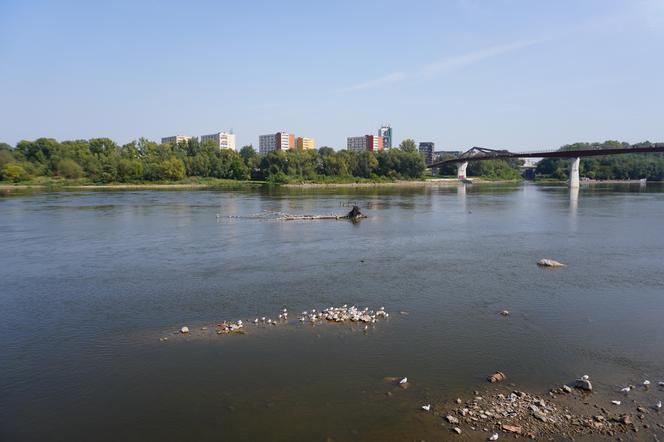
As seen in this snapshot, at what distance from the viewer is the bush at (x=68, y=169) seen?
95.6 m

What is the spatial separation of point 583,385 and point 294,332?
22.3 ft

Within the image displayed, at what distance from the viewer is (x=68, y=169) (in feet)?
Answer: 314

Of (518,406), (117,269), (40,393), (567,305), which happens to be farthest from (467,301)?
(117,269)

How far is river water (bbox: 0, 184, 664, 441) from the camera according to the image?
9.22 m

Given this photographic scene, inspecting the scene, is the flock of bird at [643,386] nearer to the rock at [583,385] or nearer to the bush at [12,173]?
the rock at [583,385]

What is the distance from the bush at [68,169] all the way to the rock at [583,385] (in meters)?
103

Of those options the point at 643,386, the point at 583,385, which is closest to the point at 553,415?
the point at 583,385

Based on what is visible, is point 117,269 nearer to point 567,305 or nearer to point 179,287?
point 179,287

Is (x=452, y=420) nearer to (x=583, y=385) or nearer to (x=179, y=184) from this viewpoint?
(x=583, y=385)

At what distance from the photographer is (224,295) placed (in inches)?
649

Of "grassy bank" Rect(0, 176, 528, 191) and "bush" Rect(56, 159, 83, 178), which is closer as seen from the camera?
"grassy bank" Rect(0, 176, 528, 191)

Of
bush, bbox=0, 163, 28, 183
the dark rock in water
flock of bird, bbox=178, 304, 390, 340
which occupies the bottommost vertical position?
flock of bird, bbox=178, 304, 390, 340

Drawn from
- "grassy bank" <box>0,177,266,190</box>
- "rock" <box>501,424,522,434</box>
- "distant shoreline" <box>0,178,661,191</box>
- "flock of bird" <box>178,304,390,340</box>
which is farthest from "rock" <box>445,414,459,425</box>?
"grassy bank" <box>0,177,266,190</box>

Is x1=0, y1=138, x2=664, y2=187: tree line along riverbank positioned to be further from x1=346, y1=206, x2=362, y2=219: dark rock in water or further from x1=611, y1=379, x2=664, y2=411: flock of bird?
x1=611, y1=379, x2=664, y2=411: flock of bird
